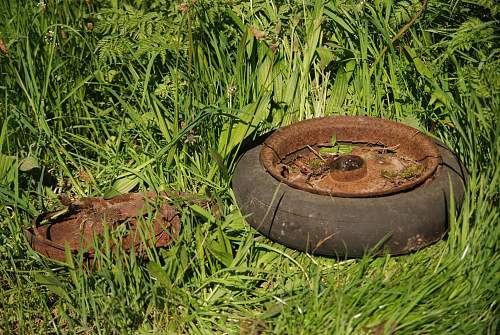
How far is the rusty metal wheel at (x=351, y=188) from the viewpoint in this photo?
2.97 m

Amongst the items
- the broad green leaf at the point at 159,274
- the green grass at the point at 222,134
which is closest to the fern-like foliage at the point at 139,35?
the green grass at the point at 222,134

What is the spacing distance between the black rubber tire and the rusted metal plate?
0.40m

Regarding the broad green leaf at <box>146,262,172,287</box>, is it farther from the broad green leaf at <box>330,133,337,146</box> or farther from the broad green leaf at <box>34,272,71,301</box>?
the broad green leaf at <box>330,133,337,146</box>

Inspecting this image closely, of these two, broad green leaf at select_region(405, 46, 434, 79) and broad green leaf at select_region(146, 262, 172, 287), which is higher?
broad green leaf at select_region(405, 46, 434, 79)

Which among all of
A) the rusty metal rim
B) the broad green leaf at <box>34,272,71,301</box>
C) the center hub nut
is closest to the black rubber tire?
the rusty metal rim

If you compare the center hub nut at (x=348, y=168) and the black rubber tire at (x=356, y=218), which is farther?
the center hub nut at (x=348, y=168)

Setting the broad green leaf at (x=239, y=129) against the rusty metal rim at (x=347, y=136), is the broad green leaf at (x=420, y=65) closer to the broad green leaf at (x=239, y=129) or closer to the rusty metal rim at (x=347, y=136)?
the rusty metal rim at (x=347, y=136)

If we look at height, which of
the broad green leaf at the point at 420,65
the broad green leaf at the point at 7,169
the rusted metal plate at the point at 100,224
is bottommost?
the rusted metal plate at the point at 100,224

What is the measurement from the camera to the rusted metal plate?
121 inches

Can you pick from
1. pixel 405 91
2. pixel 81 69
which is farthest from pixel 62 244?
pixel 405 91

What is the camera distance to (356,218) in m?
2.96

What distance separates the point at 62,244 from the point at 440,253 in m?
1.61

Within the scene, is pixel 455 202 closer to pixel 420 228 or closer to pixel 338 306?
pixel 420 228

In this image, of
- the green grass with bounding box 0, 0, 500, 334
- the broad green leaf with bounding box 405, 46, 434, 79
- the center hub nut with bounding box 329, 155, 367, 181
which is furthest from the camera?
the broad green leaf with bounding box 405, 46, 434, 79
